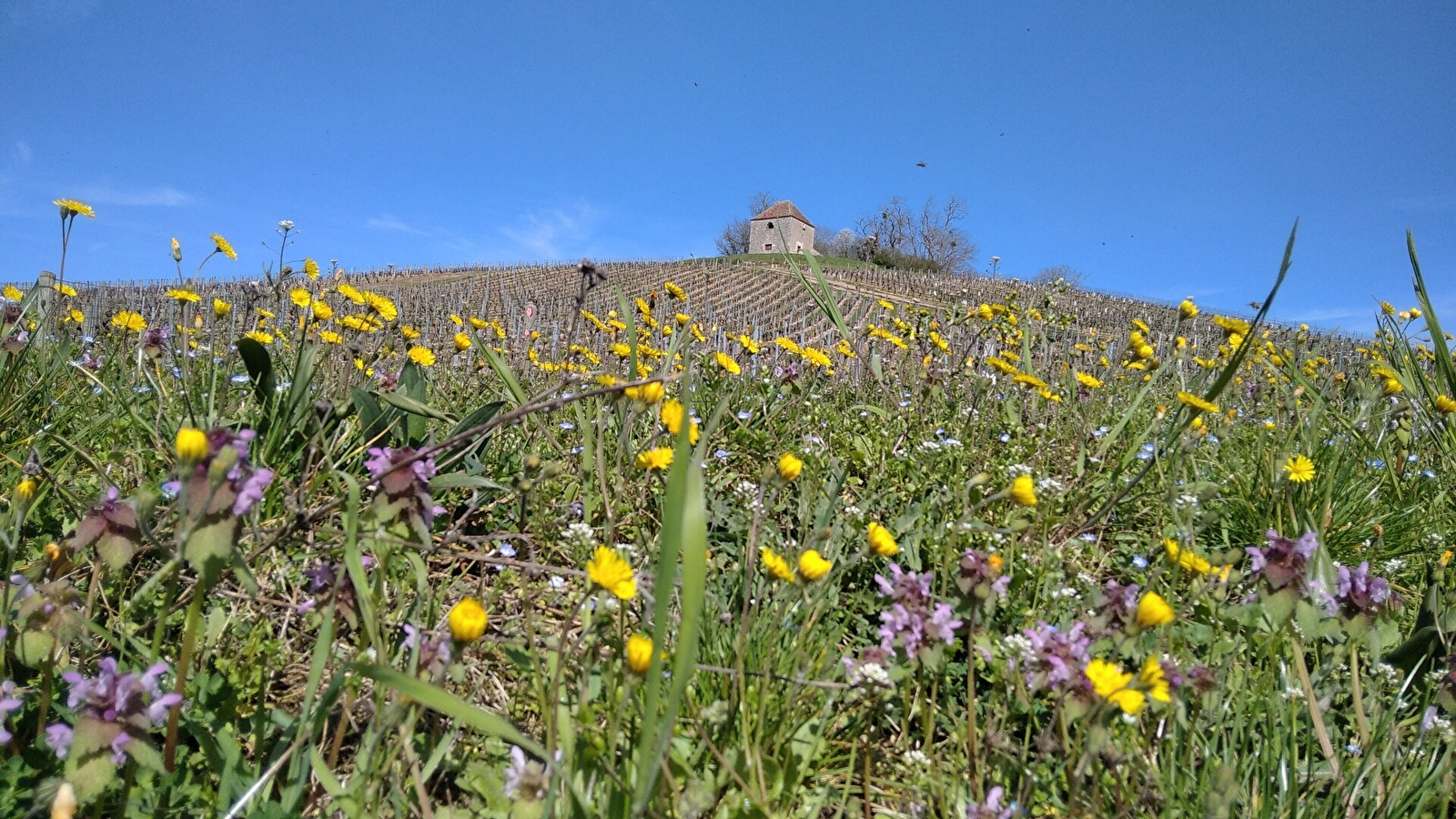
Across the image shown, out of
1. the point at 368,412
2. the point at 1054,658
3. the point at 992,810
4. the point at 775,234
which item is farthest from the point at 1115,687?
the point at 775,234

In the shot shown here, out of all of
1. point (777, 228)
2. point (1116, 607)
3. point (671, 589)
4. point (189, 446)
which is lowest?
point (1116, 607)

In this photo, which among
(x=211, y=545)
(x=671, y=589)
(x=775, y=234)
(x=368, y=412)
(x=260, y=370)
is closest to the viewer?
(x=671, y=589)

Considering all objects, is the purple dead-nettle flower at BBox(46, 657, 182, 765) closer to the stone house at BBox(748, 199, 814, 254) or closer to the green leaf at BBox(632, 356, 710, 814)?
the green leaf at BBox(632, 356, 710, 814)

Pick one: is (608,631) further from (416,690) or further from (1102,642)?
(1102,642)

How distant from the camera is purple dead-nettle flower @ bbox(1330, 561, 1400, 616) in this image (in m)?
1.34

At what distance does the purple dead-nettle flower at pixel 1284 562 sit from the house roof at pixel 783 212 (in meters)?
62.8

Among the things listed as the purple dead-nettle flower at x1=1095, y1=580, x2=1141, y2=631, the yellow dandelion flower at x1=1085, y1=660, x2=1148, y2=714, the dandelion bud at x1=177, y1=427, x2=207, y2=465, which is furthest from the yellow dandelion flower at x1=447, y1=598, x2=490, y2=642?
the purple dead-nettle flower at x1=1095, y1=580, x2=1141, y2=631

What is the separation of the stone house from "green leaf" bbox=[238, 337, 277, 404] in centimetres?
5944

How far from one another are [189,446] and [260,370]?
5.80ft

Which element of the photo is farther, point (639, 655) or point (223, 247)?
point (223, 247)

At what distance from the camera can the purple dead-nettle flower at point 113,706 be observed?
0.90m

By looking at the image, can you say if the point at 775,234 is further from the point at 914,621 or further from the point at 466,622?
the point at 466,622

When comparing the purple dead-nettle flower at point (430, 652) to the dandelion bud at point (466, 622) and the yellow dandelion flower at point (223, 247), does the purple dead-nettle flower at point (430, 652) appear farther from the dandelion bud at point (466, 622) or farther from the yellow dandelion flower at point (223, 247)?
the yellow dandelion flower at point (223, 247)

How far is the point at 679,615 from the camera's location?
1.50m
